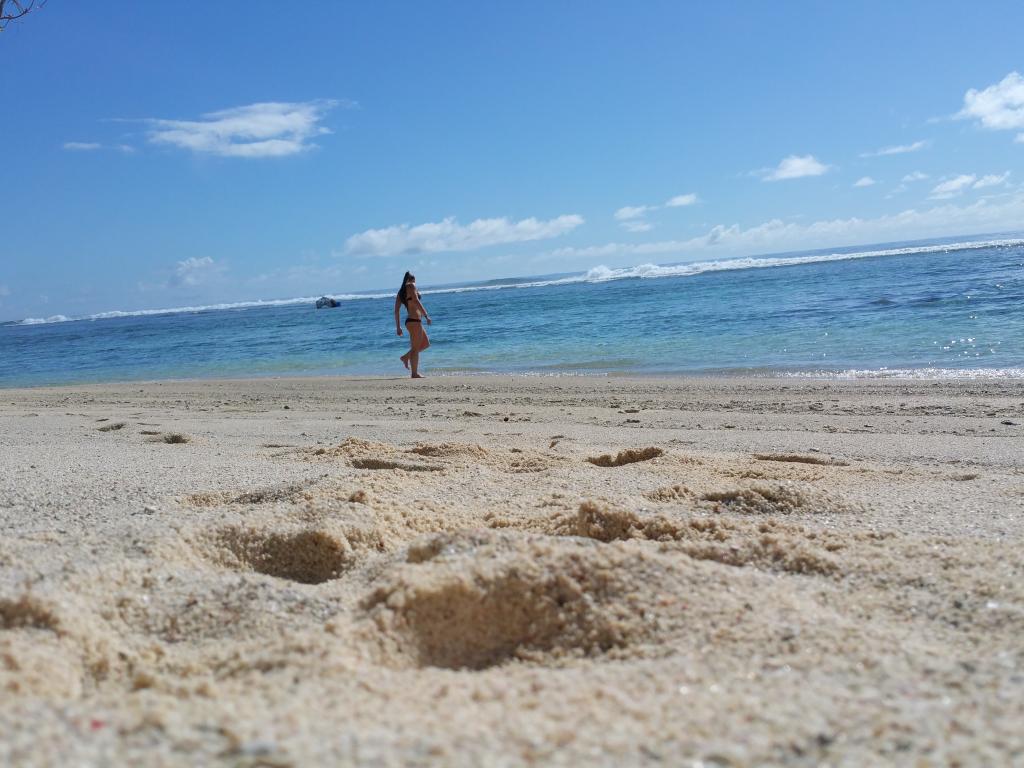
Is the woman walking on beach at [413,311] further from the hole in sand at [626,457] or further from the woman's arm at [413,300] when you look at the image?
the hole in sand at [626,457]

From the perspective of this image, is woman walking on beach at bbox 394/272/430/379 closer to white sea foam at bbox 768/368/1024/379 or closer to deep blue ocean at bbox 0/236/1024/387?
deep blue ocean at bbox 0/236/1024/387

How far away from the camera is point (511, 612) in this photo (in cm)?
210

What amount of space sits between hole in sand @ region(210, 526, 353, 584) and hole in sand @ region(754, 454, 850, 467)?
10.0 ft

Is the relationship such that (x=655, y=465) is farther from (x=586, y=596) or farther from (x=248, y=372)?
(x=248, y=372)

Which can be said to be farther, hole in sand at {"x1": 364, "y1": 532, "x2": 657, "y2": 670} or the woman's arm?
the woman's arm

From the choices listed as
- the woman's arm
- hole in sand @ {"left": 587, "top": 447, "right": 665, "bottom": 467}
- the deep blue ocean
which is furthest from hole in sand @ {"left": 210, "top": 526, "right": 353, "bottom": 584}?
the woman's arm

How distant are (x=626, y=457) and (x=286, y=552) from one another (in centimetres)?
257

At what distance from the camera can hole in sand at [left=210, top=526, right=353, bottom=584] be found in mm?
2656

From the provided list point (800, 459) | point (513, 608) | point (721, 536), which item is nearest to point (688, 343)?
point (800, 459)

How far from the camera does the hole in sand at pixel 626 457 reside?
4723 millimetres

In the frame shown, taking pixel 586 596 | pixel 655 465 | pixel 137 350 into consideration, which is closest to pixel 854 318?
pixel 655 465

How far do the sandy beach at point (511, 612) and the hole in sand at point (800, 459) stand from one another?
117mm

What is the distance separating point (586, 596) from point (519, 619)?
0.20 m

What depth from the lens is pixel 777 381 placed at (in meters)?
9.57
